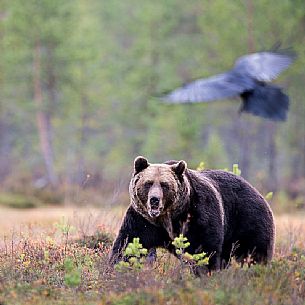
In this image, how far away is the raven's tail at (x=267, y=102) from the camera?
388 inches

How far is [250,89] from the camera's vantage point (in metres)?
9.98

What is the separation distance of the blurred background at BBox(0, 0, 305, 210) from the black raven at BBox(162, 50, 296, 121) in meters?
15.2

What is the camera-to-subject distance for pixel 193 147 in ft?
94.0

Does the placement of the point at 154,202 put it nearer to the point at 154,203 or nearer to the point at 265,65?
the point at 154,203

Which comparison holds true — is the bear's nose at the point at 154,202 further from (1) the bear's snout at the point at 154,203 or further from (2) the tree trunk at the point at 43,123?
(2) the tree trunk at the point at 43,123

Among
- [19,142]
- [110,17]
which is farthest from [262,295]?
[110,17]

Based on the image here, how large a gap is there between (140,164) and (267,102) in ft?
9.04

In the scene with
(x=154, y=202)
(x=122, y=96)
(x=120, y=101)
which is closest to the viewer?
(x=154, y=202)

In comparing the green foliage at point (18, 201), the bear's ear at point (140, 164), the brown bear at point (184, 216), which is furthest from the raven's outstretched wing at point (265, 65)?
the green foliage at point (18, 201)

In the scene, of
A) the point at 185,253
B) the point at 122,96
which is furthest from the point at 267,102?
the point at 122,96

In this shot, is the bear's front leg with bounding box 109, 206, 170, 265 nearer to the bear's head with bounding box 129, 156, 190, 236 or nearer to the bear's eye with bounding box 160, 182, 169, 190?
the bear's head with bounding box 129, 156, 190, 236

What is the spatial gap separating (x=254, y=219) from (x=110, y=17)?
3646 centimetres

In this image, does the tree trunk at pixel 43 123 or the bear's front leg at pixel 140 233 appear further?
the tree trunk at pixel 43 123

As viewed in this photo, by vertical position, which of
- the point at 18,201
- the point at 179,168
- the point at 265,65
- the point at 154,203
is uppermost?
the point at 265,65
